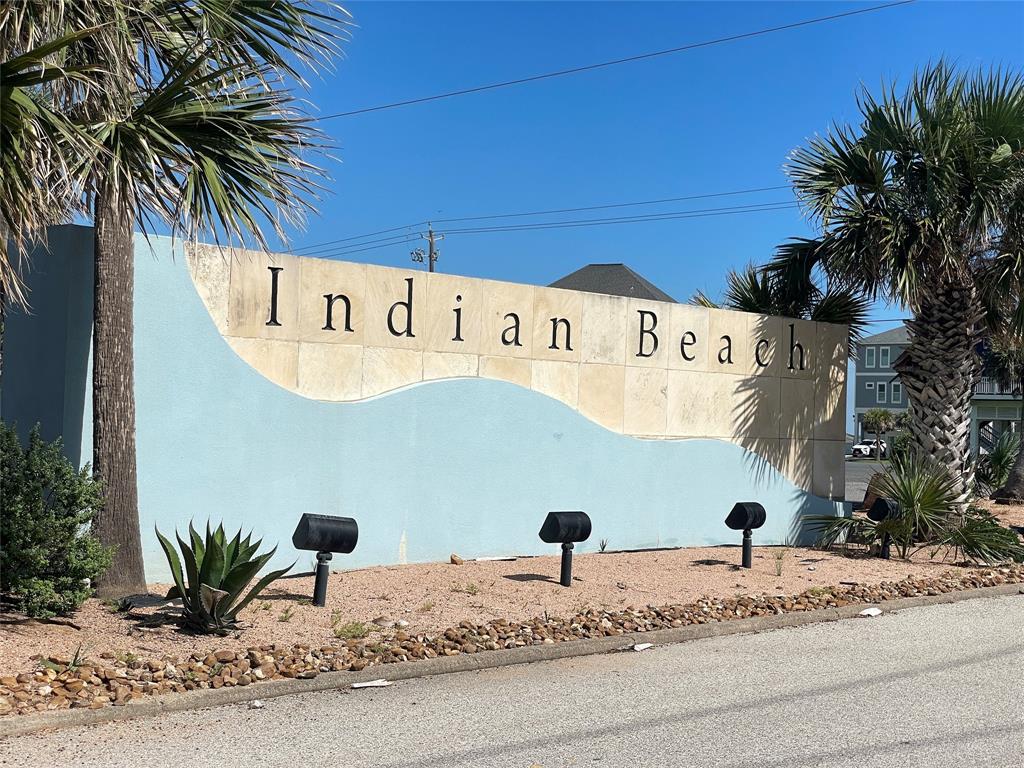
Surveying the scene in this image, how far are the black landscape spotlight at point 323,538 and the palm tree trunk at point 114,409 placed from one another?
1.33 metres

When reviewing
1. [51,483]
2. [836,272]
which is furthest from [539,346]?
[51,483]

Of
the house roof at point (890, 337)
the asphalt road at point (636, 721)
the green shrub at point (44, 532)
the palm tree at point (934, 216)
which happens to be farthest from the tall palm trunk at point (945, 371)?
the house roof at point (890, 337)

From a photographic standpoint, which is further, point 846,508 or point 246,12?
point 846,508

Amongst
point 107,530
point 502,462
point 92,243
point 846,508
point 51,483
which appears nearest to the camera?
point 51,483

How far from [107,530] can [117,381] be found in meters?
1.17

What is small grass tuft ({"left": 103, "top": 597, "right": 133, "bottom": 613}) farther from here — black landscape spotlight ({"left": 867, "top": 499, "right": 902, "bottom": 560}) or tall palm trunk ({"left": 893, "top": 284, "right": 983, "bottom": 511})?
tall palm trunk ({"left": 893, "top": 284, "right": 983, "bottom": 511})

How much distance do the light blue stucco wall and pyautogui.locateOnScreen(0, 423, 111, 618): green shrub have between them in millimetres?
1481

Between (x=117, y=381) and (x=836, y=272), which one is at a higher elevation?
(x=836, y=272)

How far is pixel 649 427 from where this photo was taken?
1332 centimetres

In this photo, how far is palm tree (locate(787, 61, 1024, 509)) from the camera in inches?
540

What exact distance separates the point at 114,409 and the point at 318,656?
271 cm

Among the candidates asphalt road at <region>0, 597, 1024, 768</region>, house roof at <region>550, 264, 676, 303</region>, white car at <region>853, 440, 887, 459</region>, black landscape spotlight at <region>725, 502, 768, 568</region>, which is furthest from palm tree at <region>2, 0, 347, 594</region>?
white car at <region>853, 440, 887, 459</region>

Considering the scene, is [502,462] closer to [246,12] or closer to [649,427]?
[649,427]

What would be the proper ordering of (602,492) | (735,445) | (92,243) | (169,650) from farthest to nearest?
(735,445), (602,492), (92,243), (169,650)
